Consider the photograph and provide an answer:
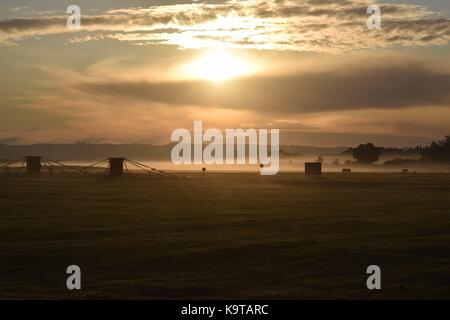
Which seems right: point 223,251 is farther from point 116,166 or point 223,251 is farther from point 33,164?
point 33,164

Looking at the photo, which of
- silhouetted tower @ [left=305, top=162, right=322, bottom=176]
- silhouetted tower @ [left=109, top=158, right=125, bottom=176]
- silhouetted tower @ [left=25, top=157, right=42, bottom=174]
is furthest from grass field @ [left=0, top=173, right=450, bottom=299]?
silhouetted tower @ [left=305, top=162, right=322, bottom=176]

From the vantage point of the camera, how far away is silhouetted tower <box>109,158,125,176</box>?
9144 cm

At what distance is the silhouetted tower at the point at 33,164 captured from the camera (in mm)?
95375

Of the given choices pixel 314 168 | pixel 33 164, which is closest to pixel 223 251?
pixel 33 164

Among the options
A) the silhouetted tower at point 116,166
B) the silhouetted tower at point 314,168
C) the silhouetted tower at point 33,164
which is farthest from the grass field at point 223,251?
the silhouetted tower at point 314,168

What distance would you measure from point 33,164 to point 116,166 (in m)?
12.7

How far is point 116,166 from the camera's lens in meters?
91.8

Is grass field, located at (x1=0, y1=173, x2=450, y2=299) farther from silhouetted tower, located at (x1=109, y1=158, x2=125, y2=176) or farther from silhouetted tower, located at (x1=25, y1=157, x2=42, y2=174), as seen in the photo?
silhouetted tower, located at (x1=25, y1=157, x2=42, y2=174)

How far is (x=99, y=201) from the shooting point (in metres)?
46.8

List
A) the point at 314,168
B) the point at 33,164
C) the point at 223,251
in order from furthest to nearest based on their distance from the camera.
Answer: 1. the point at 314,168
2. the point at 33,164
3. the point at 223,251

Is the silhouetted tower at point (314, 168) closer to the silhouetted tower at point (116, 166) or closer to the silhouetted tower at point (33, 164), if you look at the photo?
the silhouetted tower at point (116, 166)

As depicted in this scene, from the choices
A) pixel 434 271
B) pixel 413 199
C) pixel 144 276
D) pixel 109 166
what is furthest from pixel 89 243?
pixel 109 166

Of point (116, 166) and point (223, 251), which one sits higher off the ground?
point (116, 166)

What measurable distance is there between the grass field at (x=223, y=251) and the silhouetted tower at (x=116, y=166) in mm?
48823
